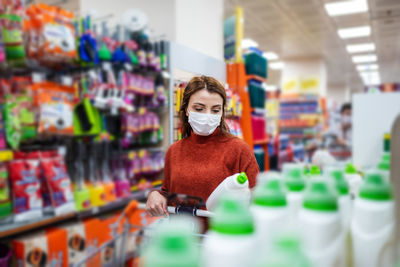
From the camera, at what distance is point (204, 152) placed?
141 cm

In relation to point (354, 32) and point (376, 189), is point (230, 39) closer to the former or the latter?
point (376, 189)

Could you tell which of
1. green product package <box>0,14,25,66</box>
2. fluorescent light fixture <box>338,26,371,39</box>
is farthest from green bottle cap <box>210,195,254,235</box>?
fluorescent light fixture <box>338,26,371,39</box>

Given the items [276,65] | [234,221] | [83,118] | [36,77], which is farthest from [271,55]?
[234,221]

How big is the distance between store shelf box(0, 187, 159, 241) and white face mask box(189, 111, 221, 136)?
163 cm

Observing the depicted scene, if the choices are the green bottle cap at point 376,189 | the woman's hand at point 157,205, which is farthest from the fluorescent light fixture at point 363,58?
the green bottle cap at point 376,189

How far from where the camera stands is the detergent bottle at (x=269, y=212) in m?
0.62

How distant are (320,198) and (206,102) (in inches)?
32.1

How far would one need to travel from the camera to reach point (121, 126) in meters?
3.01

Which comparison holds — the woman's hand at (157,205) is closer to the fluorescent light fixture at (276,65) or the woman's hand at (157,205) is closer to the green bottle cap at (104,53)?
the green bottle cap at (104,53)

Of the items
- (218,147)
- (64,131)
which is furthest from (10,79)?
(218,147)

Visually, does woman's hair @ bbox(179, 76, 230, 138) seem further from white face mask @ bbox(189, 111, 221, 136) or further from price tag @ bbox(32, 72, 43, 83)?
price tag @ bbox(32, 72, 43, 83)

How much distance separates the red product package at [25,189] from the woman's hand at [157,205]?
4.53 feet

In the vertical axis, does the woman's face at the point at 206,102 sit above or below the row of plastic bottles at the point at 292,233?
above

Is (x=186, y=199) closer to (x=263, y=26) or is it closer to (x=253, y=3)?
(x=253, y=3)
